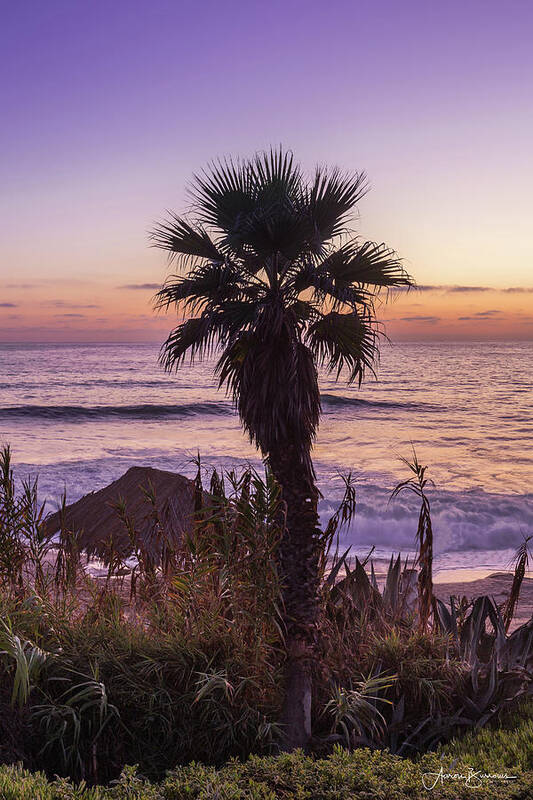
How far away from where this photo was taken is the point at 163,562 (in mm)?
6828

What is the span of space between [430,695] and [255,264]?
4521 millimetres

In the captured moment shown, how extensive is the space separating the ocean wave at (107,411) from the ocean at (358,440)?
9 centimetres

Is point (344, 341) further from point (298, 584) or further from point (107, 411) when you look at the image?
point (107, 411)

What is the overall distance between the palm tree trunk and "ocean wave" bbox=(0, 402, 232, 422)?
1524 inches

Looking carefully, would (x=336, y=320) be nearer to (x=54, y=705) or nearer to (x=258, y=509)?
(x=258, y=509)

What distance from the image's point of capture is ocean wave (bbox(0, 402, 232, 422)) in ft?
144

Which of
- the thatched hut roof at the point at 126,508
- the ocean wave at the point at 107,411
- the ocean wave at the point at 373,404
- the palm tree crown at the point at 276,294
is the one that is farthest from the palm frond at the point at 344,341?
the ocean wave at the point at 373,404

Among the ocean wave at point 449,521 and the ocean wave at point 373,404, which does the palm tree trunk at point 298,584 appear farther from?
the ocean wave at point 373,404

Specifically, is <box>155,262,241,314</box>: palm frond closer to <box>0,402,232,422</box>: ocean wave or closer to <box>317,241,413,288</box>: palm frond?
<box>317,241,413,288</box>: palm frond

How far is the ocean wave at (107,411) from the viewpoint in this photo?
44031 millimetres

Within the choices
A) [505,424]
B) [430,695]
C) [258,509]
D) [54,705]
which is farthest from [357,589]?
[505,424]

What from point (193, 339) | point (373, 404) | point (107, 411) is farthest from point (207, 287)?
point (373, 404)

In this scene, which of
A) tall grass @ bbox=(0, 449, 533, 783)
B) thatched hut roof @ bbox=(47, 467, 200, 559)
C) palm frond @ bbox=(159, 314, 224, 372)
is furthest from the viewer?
thatched hut roof @ bbox=(47, 467, 200, 559)

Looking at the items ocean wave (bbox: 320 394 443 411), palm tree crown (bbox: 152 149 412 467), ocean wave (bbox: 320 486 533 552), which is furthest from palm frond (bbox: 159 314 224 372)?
ocean wave (bbox: 320 394 443 411)
